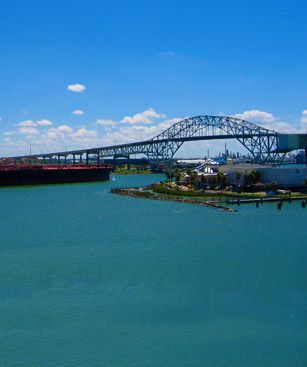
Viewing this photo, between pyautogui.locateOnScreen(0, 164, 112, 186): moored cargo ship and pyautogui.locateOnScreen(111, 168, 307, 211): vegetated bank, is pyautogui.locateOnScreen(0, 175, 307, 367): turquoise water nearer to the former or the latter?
pyautogui.locateOnScreen(111, 168, 307, 211): vegetated bank

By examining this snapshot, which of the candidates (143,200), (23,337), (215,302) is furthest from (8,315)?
(143,200)

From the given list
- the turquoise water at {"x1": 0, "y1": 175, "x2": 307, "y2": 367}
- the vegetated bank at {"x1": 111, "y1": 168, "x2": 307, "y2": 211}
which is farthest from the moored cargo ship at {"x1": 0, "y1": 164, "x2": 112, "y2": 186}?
the turquoise water at {"x1": 0, "y1": 175, "x2": 307, "y2": 367}

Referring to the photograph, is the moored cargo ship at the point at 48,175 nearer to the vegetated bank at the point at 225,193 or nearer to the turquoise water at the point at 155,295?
the vegetated bank at the point at 225,193

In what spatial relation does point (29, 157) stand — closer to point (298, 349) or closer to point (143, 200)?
point (143, 200)

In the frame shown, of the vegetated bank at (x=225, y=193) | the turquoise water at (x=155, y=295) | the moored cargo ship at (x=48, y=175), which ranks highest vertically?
the moored cargo ship at (x=48, y=175)

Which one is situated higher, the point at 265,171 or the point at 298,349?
the point at 265,171

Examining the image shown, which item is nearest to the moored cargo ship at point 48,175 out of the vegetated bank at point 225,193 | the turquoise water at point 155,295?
the vegetated bank at point 225,193
